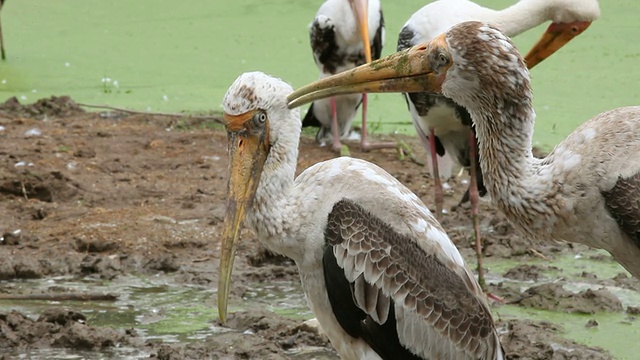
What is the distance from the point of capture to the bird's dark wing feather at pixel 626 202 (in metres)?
4.18

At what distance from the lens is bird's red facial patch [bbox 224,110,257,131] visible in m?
4.32

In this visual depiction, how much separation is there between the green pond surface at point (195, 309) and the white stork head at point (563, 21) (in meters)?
1.58

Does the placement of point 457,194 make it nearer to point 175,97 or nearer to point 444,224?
point 444,224

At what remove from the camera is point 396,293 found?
424cm

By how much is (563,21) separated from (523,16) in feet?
0.84

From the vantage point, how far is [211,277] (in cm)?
634

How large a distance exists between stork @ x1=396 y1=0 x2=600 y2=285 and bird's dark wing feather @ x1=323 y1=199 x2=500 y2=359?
2697mm

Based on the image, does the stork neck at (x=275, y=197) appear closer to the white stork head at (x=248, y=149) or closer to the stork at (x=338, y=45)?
the white stork head at (x=248, y=149)

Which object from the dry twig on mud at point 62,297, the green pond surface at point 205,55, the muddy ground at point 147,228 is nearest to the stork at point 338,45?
the muddy ground at point 147,228

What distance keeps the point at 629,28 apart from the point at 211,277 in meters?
7.35

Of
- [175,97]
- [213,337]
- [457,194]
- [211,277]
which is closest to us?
[213,337]

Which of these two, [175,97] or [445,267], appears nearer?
[445,267]

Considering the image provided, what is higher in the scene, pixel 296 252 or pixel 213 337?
pixel 296 252

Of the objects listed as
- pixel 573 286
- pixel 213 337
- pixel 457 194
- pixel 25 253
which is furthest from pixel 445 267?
pixel 457 194
